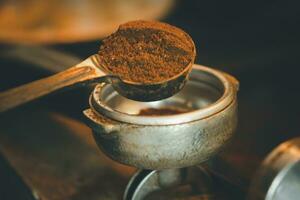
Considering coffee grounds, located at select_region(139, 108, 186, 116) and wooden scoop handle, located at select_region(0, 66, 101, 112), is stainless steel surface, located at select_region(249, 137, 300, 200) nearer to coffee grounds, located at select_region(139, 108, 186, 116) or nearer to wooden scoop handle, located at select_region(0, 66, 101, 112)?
coffee grounds, located at select_region(139, 108, 186, 116)

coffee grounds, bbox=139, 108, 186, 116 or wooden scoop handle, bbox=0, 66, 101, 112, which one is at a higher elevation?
wooden scoop handle, bbox=0, 66, 101, 112

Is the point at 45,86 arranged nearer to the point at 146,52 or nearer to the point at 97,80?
the point at 97,80

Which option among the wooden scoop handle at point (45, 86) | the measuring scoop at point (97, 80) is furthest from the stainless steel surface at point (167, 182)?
the wooden scoop handle at point (45, 86)

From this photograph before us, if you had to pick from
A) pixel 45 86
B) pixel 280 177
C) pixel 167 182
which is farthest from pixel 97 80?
pixel 280 177

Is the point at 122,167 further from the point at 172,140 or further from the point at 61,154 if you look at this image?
the point at 172,140

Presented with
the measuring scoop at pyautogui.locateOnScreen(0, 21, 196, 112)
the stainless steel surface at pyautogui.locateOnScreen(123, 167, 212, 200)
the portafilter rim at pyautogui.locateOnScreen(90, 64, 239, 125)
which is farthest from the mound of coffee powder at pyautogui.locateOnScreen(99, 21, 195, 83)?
the stainless steel surface at pyautogui.locateOnScreen(123, 167, 212, 200)

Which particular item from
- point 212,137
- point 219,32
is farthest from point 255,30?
point 212,137
